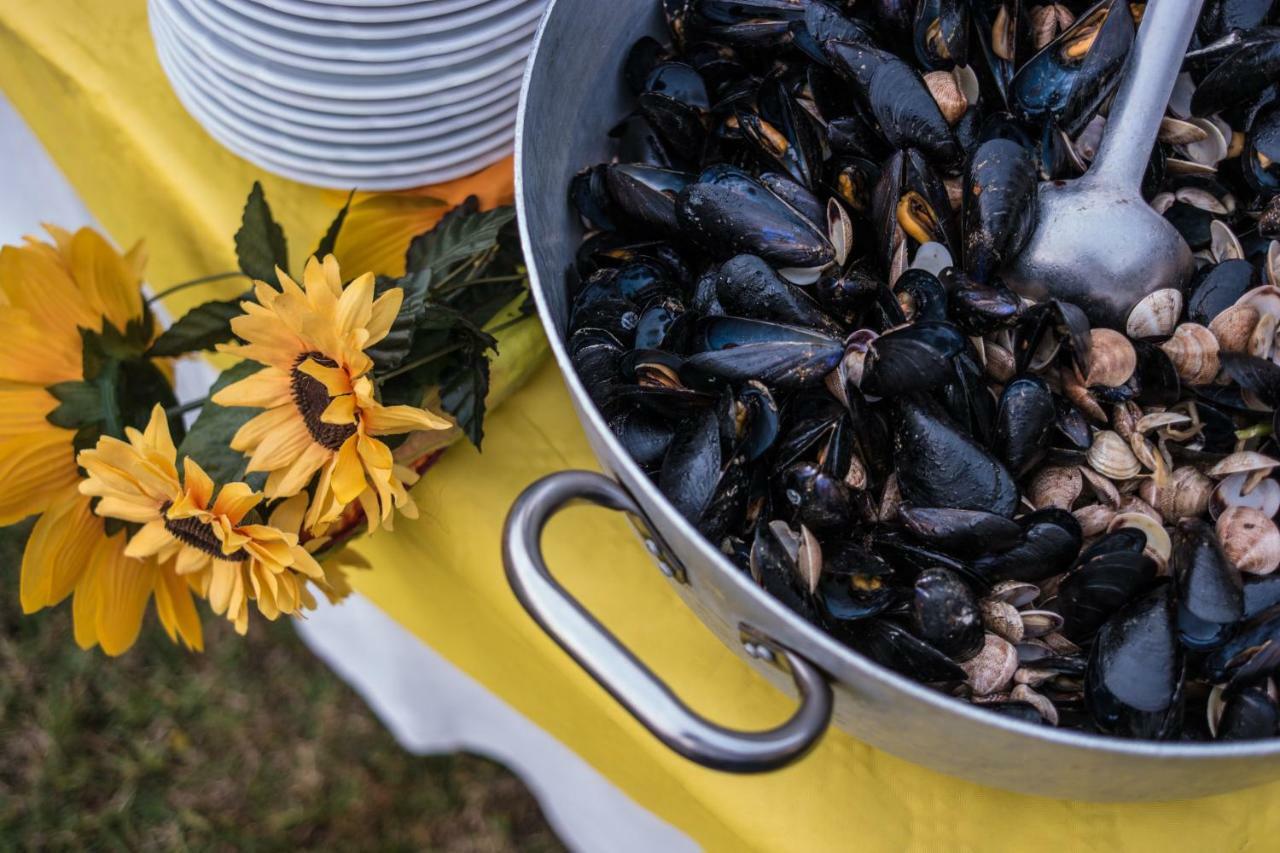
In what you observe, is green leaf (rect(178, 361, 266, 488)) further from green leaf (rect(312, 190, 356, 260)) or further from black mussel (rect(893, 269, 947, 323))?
black mussel (rect(893, 269, 947, 323))

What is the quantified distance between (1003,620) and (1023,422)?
0.09m

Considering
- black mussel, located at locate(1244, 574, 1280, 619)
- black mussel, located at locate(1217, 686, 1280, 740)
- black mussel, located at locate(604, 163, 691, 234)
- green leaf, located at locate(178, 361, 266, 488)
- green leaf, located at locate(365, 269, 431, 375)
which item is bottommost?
black mussel, located at locate(1217, 686, 1280, 740)

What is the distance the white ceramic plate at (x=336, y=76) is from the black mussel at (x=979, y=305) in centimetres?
28

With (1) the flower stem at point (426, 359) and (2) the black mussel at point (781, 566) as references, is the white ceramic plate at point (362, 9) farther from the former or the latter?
(2) the black mussel at point (781, 566)

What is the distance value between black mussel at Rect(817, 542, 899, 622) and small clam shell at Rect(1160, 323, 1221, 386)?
17 centimetres

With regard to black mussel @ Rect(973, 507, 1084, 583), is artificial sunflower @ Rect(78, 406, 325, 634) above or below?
above

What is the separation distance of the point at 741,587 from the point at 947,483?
139mm

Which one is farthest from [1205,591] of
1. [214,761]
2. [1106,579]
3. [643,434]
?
[214,761]

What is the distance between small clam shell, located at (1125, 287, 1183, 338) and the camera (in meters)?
0.47

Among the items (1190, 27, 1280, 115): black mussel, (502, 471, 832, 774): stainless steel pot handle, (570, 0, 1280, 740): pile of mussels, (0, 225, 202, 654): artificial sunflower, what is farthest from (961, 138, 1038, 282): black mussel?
(0, 225, 202, 654): artificial sunflower

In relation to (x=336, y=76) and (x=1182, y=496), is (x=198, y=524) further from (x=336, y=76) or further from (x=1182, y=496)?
(x=1182, y=496)

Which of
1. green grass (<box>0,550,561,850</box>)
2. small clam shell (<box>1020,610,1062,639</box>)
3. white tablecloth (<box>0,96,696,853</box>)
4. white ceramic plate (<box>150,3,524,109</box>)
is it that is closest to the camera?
small clam shell (<box>1020,610,1062,639</box>)

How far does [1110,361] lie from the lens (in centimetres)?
44

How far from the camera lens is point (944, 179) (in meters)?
0.52
